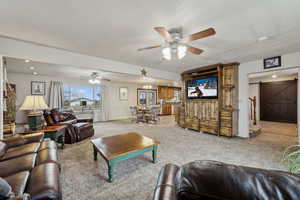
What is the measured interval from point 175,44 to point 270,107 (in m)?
7.47

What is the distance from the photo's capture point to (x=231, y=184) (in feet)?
1.98

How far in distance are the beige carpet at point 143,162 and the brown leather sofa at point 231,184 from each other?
1230 millimetres

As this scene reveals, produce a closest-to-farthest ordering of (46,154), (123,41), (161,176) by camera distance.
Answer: (161,176), (46,154), (123,41)

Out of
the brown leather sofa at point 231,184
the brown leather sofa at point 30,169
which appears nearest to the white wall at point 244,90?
the brown leather sofa at point 231,184

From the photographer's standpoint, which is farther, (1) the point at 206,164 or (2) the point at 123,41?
(2) the point at 123,41

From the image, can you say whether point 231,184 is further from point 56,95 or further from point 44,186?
point 56,95

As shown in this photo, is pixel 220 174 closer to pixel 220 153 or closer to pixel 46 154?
pixel 46 154

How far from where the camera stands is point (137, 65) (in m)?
4.34

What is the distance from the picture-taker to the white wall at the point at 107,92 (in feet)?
16.4

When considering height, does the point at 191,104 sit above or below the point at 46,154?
above

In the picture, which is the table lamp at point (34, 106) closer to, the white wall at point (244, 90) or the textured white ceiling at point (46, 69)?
the textured white ceiling at point (46, 69)

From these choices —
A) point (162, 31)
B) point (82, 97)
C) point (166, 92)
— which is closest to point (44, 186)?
point (162, 31)

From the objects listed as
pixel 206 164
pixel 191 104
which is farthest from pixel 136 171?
pixel 191 104

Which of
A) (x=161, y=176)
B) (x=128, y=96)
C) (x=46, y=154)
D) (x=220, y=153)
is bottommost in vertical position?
(x=220, y=153)
